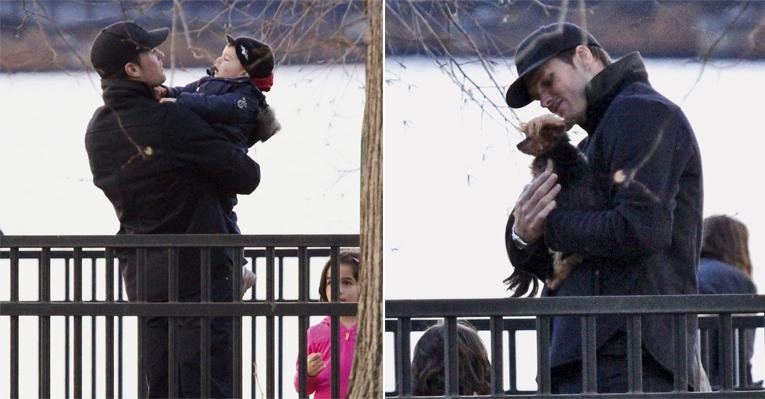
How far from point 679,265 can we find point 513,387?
0.57 metres

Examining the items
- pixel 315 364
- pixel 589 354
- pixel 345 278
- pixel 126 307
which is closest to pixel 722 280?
pixel 589 354

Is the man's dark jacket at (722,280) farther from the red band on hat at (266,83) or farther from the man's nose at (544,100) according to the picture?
the red band on hat at (266,83)

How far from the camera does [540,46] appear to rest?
3451mm

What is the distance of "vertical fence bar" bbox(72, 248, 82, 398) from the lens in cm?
344

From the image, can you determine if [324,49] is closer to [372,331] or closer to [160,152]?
[160,152]

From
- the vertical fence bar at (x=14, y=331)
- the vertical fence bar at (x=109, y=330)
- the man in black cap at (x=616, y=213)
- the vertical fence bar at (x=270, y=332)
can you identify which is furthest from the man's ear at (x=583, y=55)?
the vertical fence bar at (x=14, y=331)

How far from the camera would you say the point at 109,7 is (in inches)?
137

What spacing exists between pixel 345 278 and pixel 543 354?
582mm

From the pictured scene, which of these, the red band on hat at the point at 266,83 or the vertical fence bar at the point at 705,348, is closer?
the red band on hat at the point at 266,83

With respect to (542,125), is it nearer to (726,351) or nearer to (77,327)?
(726,351)

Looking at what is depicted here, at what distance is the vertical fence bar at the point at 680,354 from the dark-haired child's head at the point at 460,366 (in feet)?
1.69

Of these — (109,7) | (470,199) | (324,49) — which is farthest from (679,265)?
(109,7)

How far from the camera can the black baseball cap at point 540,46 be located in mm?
3436

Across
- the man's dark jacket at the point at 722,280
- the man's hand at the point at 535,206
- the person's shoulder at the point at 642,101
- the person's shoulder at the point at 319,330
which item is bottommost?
the person's shoulder at the point at 319,330
